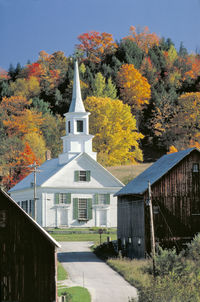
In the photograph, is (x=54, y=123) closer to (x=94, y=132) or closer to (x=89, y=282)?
(x=94, y=132)

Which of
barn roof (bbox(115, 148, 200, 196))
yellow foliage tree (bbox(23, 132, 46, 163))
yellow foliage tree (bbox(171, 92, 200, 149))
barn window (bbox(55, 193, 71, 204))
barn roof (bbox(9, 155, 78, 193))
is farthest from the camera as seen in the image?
yellow foliage tree (bbox(171, 92, 200, 149))

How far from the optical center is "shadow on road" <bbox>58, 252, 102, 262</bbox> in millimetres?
38750

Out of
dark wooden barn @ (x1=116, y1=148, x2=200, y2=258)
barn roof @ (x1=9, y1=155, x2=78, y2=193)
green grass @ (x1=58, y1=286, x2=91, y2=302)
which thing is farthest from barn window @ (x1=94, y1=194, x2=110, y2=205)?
green grass @ (x1=58, y1=286, x2=91, y2=302)

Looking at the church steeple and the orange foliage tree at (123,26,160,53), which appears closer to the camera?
the church steeple

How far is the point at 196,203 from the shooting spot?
4000 centimetres

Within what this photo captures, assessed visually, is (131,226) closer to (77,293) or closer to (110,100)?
(77,293)

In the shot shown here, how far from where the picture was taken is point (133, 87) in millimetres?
112000

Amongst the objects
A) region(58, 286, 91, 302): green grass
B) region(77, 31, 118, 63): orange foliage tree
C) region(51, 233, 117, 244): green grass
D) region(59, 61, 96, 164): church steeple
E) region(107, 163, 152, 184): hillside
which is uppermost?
region(77, 31, 118, 63): orange foliage tree

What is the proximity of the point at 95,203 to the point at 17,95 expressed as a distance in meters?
57.3

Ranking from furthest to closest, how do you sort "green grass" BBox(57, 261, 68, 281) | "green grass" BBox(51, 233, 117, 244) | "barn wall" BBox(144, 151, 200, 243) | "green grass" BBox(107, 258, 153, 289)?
"green grass" BBox(51, 233, 117, 244)
"barn wall" BBox(144, 151, 200, 243)
"green grass" BBox(57, 261, 68, 281)
"green grass" BBox(107, 258, 153, 289)

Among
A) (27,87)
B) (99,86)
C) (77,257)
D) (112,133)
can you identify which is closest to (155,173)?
(77,257)

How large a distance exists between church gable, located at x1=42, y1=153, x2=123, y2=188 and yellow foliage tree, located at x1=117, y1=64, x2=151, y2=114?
2011 inches

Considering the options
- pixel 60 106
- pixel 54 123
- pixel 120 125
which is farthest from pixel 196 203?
pixel 60 106

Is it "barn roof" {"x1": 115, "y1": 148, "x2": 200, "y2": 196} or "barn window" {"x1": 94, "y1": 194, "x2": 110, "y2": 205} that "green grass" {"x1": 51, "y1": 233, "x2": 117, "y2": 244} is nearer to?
"barn window" {"x1": 94, "y1": 194, "x2": 110, "y2": 205}
